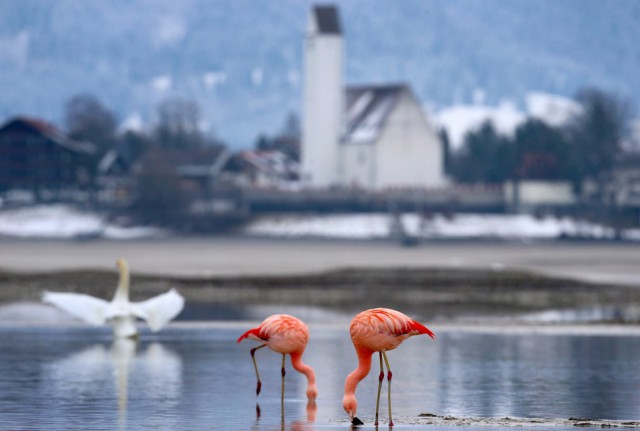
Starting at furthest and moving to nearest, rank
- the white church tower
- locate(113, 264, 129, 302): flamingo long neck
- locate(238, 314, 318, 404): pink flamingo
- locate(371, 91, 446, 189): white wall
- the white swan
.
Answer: locate(371, 91, 446, 189): white wall
the white church tower
locate(113, 264, 129, 302): flamingo long neck
the white swan
locate(238, 314, 318, 404): pink flamingo

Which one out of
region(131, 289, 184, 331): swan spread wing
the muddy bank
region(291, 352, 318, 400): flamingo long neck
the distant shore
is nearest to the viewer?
region(291, 352, 318, 400): flamingo long neck

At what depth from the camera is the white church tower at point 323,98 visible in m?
146

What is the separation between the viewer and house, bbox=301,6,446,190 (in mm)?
147500

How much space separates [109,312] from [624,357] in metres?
11.0

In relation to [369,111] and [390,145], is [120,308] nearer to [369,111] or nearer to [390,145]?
[390,145]

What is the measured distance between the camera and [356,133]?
151 metres

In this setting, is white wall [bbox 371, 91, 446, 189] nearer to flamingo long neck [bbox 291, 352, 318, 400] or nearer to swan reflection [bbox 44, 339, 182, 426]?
swan reflection [bbox 44, 339, 182, 426]

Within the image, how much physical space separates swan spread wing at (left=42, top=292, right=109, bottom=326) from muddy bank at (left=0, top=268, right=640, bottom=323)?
9651mm

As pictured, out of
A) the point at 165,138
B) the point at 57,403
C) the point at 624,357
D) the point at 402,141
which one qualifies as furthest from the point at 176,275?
the point at 165,138

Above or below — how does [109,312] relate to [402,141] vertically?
below

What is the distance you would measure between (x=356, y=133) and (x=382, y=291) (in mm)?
96266

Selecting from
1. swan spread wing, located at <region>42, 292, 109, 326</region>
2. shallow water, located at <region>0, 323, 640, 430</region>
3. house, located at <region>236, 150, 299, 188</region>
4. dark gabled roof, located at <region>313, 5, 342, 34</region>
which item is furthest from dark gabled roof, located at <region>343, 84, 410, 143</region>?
swan spread wing, located at <region>42, 292, 109, 326</region>

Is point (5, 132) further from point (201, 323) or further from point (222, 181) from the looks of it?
point (201, 323)

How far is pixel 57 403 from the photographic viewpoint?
77.3 feet
